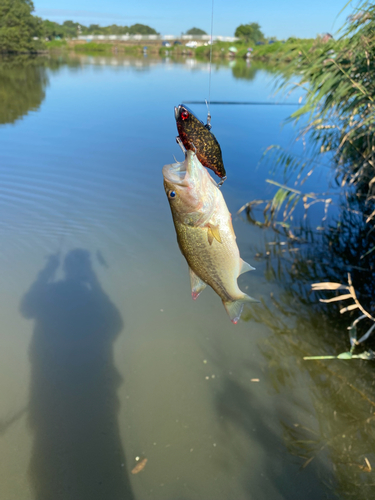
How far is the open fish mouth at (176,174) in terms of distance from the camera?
5.81 ft

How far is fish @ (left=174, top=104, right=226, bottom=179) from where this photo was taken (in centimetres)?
170

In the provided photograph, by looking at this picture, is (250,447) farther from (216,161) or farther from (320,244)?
(320,244)

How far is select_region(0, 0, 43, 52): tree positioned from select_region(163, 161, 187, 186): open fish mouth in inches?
2735

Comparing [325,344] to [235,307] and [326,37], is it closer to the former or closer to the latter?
[235,307]

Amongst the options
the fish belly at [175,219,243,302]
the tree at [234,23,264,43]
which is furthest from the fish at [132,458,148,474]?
the tree at [234,23,264,43]

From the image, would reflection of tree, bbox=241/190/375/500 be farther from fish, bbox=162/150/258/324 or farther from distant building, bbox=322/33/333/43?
fish, bbox=162/150/258/324

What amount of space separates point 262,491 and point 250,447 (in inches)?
17.4

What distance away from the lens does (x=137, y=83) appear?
31.5 meters

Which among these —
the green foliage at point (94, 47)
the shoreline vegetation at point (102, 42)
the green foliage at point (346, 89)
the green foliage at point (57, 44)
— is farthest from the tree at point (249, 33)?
the green foliage at point (346, 89)

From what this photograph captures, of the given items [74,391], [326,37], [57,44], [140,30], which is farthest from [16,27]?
[140,30]

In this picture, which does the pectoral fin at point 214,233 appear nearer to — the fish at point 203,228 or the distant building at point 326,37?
the fish at point 203,228

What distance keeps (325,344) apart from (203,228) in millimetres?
4307

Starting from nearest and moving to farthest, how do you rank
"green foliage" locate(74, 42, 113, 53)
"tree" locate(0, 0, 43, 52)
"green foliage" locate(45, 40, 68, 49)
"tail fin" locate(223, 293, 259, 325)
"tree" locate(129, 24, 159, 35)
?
"tail fin" locate(223, 293, 259, 325) < "tree" locate(0, 0, 43, 52) < "green foliage" locate(45, 40, 68, 49) < "green foliage" locate(74, 42, 113, 53) < "tree" locate(129, 24, 159, 35)

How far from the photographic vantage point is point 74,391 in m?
4.50
